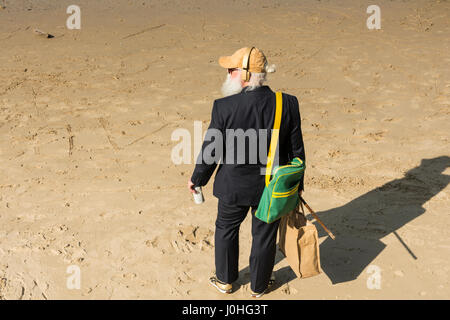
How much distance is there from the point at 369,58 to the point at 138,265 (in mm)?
6184

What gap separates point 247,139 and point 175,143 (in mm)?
3109

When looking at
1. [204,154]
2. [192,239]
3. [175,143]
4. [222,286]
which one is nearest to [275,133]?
[204,154]

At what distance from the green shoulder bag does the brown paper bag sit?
229mm

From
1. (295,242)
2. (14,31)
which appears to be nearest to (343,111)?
(295,242)

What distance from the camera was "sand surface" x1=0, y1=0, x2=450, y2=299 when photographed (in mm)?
4023

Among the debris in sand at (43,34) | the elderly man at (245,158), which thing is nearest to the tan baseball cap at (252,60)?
the elderly man at (245,158)

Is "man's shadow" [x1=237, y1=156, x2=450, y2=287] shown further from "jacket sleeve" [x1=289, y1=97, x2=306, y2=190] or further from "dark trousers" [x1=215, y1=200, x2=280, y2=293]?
"jacket sleeve" [x1=289, y1=97, x2=306, y2=190]

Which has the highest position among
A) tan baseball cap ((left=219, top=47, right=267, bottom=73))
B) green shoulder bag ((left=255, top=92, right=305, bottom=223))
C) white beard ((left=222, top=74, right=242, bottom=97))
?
tan baseball cap ((left=219, top=47, right=267, bottom=73))

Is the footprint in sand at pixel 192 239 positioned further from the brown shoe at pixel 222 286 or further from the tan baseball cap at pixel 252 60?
the tan baseball cap at pixel 252 60

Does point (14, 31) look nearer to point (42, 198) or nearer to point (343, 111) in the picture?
point (42, 198)

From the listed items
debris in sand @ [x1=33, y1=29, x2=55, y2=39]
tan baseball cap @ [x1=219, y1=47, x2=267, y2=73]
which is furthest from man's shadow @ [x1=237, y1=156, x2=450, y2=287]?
debris in sand @ [x1=33, y1=29, x2=55, y2=39]

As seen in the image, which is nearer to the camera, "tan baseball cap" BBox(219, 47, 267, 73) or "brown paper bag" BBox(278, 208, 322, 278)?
"tan baseball cap" BBox(219, 47, 267, 73)

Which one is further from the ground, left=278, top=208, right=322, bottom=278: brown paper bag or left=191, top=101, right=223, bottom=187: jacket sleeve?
left=191, top=101, right=223, bottom=187: jacket sleeve

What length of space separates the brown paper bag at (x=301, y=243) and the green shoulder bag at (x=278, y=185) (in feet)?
0.75
